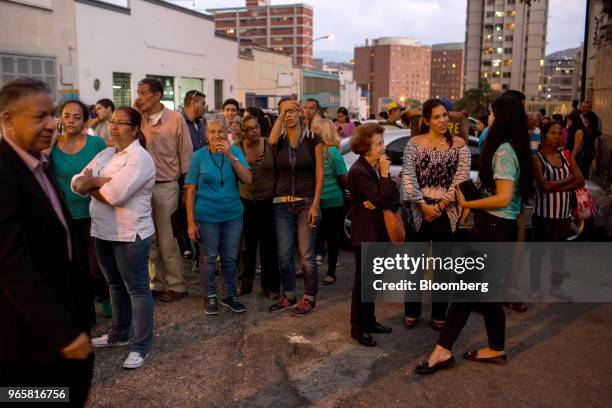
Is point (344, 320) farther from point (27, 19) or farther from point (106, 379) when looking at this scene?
point (27, 19)

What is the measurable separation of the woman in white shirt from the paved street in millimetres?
411

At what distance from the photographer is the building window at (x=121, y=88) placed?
2791 centimetres

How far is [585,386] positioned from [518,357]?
0.58 meters

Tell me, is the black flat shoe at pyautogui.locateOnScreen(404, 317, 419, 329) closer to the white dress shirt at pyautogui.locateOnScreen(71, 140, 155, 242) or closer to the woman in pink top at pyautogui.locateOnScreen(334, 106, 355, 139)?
the white dress shirt at pyautogui.locateOnScreen(71, 140, 155, 242)

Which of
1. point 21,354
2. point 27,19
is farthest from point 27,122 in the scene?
point 27,19

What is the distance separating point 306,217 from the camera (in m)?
5.29

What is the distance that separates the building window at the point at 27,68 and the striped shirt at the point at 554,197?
17529 mm

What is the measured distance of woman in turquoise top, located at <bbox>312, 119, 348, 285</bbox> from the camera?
5655mm

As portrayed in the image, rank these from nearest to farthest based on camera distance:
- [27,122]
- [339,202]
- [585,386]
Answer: [27,122], [585,386], [339,202]

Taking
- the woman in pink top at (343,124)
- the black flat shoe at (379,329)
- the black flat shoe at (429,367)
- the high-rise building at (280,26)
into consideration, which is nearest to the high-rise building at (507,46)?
the high-rise building at (280,26)

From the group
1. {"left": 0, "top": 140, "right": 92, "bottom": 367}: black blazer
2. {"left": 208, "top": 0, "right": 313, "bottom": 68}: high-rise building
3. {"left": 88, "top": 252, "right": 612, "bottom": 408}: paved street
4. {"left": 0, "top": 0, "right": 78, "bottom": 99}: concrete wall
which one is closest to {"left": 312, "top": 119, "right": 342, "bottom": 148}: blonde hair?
{"left": 88, "top": 252, "right": 612, "bottom": 408}: paved street

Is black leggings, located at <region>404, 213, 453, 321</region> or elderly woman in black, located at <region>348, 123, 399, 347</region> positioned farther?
black leggings, located at <region>404, 213, 453, 321</region>

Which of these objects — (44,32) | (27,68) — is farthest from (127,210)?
(44,32)

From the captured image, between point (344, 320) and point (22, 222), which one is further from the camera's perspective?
point (344, 320)
